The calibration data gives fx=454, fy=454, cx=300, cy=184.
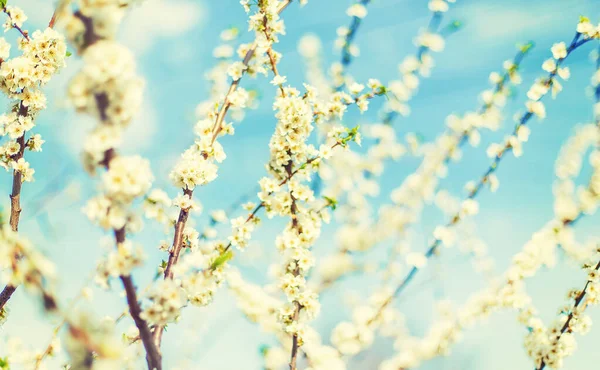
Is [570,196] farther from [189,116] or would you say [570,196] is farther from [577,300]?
[189,116]

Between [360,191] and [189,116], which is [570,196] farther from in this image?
[189,116]

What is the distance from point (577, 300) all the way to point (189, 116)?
12.5ft

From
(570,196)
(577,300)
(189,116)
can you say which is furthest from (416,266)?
(189,116)

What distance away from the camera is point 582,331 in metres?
4.01

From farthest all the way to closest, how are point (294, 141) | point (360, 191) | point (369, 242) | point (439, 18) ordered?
point (360, 191) < point (369, 242) < point (439, 18) < point (294, 141)

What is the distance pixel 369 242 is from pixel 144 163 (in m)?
4.66

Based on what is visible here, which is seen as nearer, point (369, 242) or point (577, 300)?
point (577, 300)

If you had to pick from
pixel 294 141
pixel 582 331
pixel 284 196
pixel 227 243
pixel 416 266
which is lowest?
pixel 582 331

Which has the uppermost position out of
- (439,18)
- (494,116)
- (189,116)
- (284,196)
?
(439,18)

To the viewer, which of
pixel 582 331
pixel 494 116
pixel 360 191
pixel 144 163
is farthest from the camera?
pixel 360 191

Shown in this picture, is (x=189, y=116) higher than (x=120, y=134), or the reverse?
(x=189, y=116)

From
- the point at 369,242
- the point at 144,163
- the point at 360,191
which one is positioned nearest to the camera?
the point at 144,163

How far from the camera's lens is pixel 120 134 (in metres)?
1.77

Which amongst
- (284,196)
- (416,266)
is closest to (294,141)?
(284,196)
